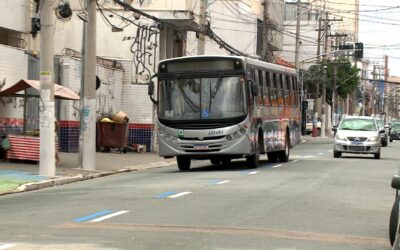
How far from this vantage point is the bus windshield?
19516mm

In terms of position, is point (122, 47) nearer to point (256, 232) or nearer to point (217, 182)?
point (217, 182)

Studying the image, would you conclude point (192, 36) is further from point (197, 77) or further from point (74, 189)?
point (74, 189)

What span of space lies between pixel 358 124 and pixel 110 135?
10.9 m

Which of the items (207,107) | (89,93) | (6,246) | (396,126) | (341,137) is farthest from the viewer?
(396,126)

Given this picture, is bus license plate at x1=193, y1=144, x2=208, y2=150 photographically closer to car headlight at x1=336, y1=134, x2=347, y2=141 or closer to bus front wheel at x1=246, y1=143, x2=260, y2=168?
bus front wheel at x1=246, y1=143, x2=260, y2=168

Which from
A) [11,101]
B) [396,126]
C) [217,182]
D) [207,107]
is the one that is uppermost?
[11,101]

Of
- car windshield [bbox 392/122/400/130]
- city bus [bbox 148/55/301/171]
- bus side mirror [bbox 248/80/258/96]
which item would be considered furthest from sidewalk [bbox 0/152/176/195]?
car windshield [bbox 392/122/400/130]

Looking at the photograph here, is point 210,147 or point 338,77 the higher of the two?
point 338,77

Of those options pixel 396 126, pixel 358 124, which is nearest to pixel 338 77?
pixel 396 126

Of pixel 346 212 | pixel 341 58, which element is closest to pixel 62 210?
pixel 346 212

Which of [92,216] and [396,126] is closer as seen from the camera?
[92,216]

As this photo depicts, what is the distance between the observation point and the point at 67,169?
20.6m

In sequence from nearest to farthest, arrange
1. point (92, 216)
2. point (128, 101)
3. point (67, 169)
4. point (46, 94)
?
point (92, 216)
point (46, 94)
point (67, 169)
point (128, 101)

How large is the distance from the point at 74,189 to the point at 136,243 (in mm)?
7607
